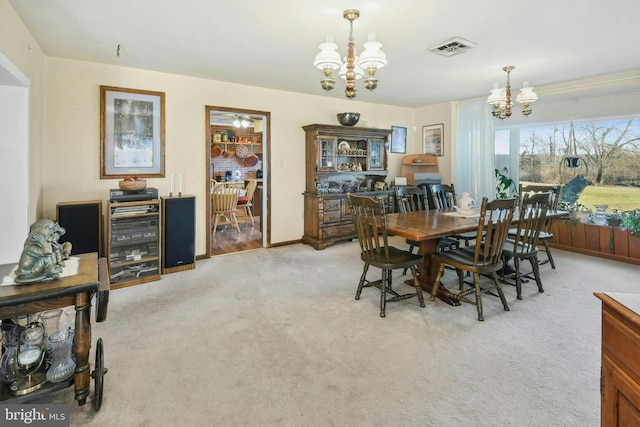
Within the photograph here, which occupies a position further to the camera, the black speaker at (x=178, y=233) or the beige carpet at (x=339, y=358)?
the black speaker at (x=178, y=233)

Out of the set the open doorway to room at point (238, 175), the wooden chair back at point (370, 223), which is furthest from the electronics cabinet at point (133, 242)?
the wooden chair back at point (370, 223)

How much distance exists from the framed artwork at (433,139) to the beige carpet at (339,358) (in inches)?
130

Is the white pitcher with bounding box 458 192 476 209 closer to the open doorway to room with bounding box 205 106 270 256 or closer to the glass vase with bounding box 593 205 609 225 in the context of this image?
the glass vase with bounding box 593 205 609 225

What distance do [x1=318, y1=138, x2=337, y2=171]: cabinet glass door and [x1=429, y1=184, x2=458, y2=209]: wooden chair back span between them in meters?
1.61

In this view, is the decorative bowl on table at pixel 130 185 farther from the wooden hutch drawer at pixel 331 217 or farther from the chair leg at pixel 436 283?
the chair leg at pixel 436 283

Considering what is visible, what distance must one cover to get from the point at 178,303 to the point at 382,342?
6.03 ft

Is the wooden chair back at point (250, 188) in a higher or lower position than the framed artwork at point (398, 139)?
lower

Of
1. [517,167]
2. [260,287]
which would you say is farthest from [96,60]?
[517,167]

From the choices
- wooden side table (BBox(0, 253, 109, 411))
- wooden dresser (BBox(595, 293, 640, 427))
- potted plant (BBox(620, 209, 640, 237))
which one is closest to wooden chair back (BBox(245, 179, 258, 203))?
wooden side table (BBox(0, 253, 109, 411))

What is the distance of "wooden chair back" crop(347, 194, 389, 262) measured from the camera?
271cm

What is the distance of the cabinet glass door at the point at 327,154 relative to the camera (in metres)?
5.09

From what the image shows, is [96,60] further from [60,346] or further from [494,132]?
[494,132]

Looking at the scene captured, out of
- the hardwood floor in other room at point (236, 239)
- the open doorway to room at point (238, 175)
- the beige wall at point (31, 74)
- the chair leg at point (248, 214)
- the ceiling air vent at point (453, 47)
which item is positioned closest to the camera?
the beige wall at point (31, 74)

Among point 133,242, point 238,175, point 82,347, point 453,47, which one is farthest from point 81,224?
point 238,175
